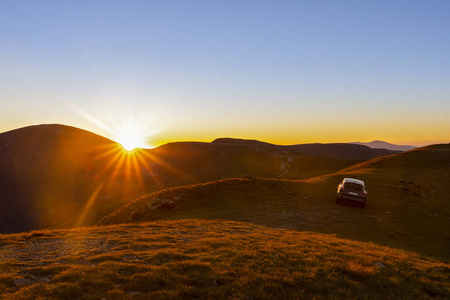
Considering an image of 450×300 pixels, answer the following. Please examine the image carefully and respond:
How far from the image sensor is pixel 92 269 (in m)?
8.98

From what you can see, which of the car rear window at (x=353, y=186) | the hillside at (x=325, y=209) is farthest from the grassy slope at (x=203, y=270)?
the car rear window at (x=353, y=186)

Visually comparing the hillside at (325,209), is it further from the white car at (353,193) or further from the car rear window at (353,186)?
the car rear window at (353,186)

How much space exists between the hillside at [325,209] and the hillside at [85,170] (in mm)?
64960

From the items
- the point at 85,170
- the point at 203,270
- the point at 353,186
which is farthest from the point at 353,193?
the point at 85,170

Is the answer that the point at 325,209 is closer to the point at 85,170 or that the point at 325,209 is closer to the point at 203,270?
the point at 203,270

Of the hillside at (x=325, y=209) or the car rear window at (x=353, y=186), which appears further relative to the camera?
the car rear window at (x=353, y=186)

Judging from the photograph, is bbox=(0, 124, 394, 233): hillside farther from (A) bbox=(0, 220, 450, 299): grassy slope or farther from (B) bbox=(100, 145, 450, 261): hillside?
(A) bbox=(0, 220, 450, 299): grassy slope

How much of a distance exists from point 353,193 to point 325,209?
381 centimetres

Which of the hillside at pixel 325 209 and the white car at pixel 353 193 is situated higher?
the white car at pixel 353 193

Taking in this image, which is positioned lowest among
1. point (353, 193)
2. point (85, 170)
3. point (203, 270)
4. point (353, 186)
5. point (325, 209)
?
point (85, 170)

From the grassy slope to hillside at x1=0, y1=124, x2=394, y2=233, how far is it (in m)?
91.2

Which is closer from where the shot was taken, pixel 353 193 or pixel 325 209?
pixel 325 209

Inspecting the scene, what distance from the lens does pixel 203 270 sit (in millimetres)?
9211

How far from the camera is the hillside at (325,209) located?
843 inches
